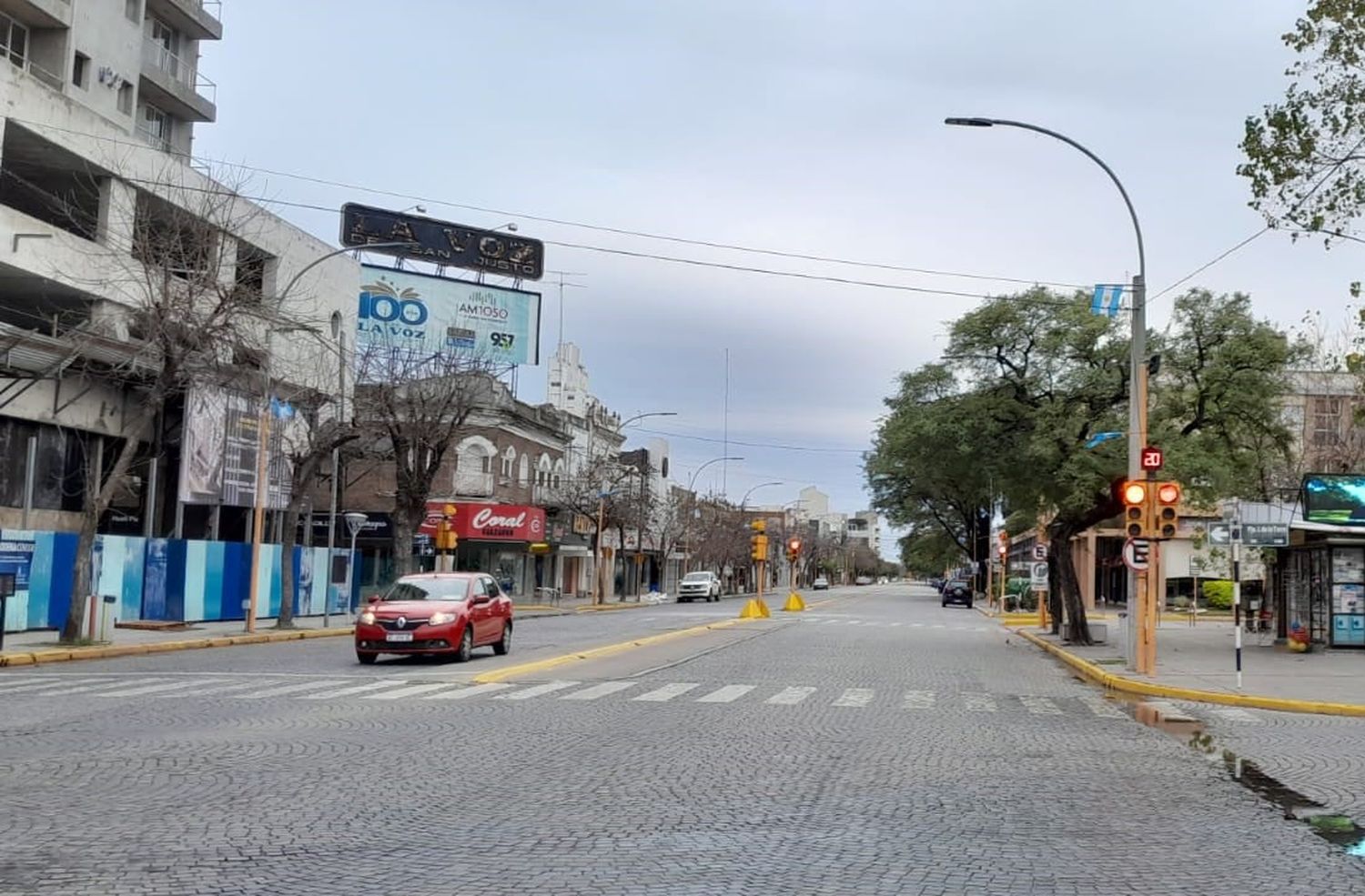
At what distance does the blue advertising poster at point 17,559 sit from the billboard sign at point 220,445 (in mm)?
6373

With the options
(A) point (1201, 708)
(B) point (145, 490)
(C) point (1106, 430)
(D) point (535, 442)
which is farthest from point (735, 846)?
(D) point (535, 442)

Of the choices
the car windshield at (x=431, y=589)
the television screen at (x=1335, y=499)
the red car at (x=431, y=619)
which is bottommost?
the red car at (x=431, y=619)

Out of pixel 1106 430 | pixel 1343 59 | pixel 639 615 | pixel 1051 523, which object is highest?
pixel 1343 59

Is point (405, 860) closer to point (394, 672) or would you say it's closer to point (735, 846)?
point (735, 846)

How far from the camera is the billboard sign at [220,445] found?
33.5 metres

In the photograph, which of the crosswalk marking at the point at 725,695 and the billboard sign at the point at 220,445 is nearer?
the crosswalk marking at the point at 725,695

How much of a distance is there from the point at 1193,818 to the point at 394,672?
13886 millimetres

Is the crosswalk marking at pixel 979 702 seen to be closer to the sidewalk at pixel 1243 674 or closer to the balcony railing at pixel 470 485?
the sidewalk at pixel 1243 674

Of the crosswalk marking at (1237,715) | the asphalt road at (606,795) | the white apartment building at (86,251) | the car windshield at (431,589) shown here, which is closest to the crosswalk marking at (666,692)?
the asphalt road at (606,795)

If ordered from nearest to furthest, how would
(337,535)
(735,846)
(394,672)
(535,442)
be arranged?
1. (735,846)
2. (394,672)
3. (337,535)
4. (535,442)

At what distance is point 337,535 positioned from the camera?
52.7 meters

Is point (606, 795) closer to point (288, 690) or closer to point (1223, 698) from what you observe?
point (288, 690)

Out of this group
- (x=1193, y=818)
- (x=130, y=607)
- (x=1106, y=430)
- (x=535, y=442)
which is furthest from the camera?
(x=535, y=442)

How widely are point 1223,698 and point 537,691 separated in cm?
1026
